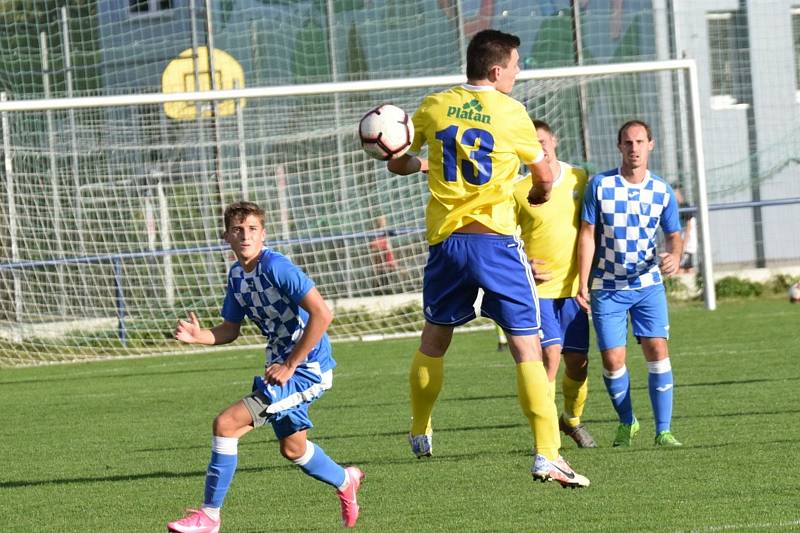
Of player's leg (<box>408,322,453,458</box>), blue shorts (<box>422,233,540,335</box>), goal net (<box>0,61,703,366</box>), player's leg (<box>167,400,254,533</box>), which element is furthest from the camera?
goal net (<box>0,61,703,366</box>)

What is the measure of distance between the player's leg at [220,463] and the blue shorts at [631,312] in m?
2.65

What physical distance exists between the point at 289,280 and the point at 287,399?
49cm

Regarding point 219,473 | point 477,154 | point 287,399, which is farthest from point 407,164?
point 219,473

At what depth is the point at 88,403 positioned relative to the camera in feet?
37.3

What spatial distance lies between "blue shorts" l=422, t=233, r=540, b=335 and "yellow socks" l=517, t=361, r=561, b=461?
0.58ft

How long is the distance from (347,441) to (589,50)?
12.5 m

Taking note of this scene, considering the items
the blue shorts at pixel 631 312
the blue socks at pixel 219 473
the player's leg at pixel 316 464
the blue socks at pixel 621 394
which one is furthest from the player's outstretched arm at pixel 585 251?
the blue socks at pixel 219 473

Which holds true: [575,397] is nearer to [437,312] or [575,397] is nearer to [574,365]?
[574,365]

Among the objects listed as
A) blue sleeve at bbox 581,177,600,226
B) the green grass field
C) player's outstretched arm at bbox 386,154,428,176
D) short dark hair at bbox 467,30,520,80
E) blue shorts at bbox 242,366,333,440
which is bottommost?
the green grass field

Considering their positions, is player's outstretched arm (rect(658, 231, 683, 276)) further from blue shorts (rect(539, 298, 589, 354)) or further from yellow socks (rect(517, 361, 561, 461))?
yellow socks (rect(517, 361, 561, 461))

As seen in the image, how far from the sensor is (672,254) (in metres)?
7.57

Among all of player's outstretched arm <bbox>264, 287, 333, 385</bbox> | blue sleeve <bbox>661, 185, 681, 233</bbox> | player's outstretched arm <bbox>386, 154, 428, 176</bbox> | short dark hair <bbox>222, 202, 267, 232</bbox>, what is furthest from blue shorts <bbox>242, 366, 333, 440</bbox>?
blue sleeve <bbox>661, 185, 681, 233</bbox>

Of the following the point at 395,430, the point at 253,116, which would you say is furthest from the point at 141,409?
the point at 253,116

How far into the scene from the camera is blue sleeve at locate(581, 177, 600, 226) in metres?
7.49
